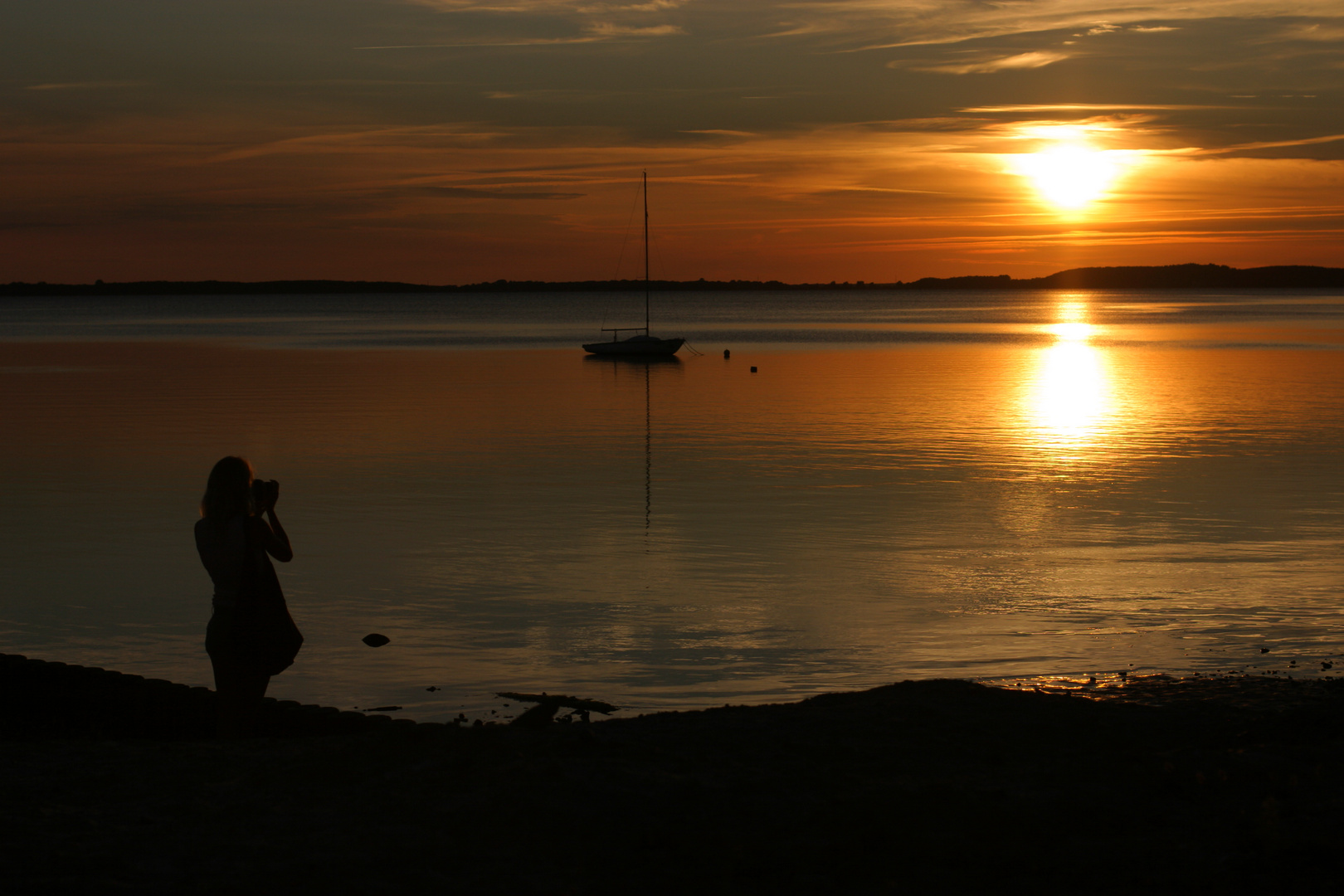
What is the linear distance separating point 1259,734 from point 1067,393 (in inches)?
1692

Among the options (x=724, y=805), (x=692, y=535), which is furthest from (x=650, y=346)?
(x=724, y=805)

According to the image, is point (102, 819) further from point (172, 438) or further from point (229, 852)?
point (172, 438)

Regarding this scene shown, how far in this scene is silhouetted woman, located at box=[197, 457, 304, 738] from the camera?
7.90 m

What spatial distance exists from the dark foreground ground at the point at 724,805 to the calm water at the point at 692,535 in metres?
3.06

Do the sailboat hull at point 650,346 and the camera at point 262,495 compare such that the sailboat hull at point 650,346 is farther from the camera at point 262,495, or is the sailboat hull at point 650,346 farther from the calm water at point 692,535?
the camera at point 262,495

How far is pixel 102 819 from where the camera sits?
6.62 m

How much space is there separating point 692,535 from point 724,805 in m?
12.3

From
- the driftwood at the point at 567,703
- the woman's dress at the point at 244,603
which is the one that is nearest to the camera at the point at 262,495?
the woman's dress at the point at 244,603

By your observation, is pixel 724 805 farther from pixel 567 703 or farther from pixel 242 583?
pixel 567 703

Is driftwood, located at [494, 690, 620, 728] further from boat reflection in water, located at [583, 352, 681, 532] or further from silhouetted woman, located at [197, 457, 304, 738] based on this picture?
boat reflection in water, located at [583, 352, 681, 532]

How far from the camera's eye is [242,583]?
8039mm

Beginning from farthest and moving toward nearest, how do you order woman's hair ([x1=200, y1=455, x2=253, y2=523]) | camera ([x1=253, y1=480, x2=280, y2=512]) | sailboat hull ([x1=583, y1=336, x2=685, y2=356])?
sailboat hull ([x1=583, y1=336, x2=685, y2=356]), camera ([x1=253, y1=480, x2=280, y2=512]), woman's hair ([x1=200, y1=455, x2=253, y2=523])

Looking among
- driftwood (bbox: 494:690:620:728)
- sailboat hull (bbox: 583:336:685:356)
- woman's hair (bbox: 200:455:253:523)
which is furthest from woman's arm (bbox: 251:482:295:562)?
sailboat hull (bbox: 583:336:685:356)

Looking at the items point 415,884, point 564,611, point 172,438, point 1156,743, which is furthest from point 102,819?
point 172,438
